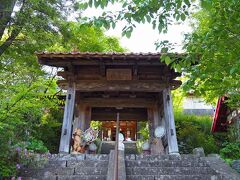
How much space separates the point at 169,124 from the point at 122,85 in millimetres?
2084

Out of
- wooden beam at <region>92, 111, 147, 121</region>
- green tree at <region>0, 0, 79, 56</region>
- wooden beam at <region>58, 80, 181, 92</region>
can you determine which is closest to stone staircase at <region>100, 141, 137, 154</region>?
wooden beam at <region>92, 111, 147, 121</region>

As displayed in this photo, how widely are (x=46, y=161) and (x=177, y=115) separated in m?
9.59

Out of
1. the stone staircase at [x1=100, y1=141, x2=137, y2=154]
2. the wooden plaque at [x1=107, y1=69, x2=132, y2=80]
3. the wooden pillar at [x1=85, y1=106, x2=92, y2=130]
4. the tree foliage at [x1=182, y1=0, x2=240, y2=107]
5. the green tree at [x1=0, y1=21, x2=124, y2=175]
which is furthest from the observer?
the stone staircase at [x1=100, y1=141, x2=137, y2=154]

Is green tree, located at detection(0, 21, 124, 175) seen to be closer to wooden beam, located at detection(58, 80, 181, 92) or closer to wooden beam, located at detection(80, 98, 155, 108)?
wooden beam, located at detection(58, 80, 181, 92)

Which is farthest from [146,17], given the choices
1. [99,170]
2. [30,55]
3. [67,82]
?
[30,55]

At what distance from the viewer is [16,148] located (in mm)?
6340

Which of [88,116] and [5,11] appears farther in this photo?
[88,116]

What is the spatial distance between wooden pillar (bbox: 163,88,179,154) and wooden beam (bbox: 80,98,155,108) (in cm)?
199

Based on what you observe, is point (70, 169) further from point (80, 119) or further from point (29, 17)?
point (29, 17)

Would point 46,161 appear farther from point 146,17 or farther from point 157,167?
point 146,17

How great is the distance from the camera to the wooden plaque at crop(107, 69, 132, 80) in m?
10.2

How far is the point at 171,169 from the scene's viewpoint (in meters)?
6.64

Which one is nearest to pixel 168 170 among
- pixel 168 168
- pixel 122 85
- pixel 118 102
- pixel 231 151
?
pixel 168 168

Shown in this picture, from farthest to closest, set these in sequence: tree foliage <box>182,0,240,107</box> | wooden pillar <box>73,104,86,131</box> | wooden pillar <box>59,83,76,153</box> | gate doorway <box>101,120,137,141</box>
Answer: gate doorway <box>101,120,137,141</box> → wooden pillar <box>73,104,86,131</box> → wooden pillar <box>59,83,76,153</box> → tree foliage <box>182,0,240,107</box>
